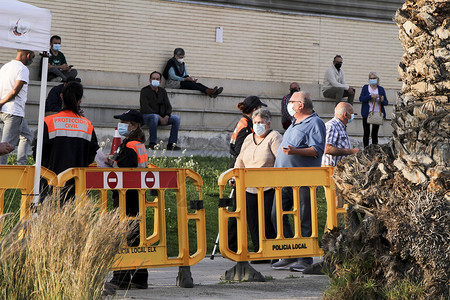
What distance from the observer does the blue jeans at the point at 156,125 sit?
1795 cm

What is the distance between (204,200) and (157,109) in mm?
5487

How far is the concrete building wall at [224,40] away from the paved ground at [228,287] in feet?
40.6

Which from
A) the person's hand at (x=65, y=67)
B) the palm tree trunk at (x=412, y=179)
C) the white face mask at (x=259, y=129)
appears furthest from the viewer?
the person's hand at (x=65, y=67)

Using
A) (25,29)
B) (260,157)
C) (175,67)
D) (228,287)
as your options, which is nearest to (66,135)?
(25,29)

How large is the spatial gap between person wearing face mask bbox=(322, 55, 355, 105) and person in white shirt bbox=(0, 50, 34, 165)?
1163cm

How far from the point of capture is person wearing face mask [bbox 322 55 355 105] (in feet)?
73.7

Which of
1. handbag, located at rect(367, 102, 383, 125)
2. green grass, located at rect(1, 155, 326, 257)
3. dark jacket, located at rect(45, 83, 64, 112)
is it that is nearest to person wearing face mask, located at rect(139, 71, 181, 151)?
green grass, located at rect(1, 155, 326, 257)

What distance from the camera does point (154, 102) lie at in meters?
18.3

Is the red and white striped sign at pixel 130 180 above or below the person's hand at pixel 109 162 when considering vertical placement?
below

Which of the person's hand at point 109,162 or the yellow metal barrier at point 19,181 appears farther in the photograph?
the person's hand at point 109,162

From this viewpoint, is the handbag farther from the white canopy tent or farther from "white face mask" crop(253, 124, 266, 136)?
the white canopy tent

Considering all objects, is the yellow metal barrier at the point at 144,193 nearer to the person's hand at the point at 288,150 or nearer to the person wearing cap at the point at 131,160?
the person wearing cap at the point at 131,160

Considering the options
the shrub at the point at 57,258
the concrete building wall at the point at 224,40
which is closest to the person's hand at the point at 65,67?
the concrete building wall at the point at 224,40

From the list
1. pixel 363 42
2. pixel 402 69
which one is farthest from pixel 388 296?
pixel 363 42
